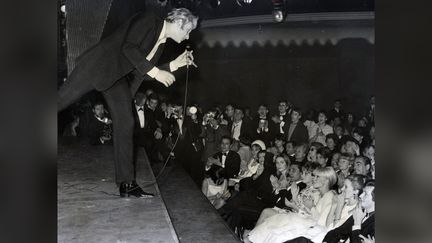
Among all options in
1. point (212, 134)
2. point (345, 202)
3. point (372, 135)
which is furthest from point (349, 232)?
point (212, 134)

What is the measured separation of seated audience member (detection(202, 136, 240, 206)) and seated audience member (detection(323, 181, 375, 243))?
698 millimetres

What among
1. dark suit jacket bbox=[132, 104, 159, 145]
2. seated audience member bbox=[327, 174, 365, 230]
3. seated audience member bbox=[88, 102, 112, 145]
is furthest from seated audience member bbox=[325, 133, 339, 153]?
seated audience member bbox=[88, 102, 112, 145]

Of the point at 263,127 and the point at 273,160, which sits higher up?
the point at 263,127

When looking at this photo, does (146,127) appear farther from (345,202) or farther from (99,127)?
(345,202)

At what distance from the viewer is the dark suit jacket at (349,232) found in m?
3.35

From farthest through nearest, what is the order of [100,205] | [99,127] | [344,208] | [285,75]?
1. [285,75]
2. [344,208]
3. [99,127]
4. [100,205]

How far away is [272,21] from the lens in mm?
3520

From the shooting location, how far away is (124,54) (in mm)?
3258

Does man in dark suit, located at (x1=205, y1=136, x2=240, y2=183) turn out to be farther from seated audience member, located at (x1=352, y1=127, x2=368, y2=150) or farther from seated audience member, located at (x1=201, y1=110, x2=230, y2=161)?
seated audience member, located at (x1=352, y1=127, x2=368, y2=150)

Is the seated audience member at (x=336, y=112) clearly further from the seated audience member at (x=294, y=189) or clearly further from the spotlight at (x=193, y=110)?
the spotlight at (x=193, y=110)

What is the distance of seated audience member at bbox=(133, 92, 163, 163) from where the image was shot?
332 centimetres

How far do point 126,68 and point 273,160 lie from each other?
1081 millimetres
